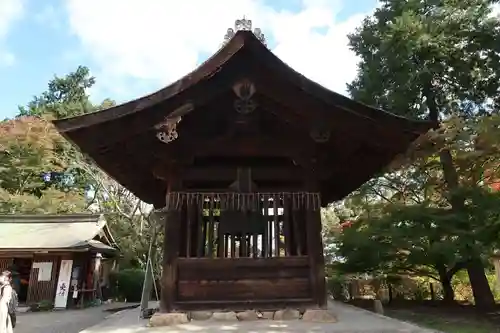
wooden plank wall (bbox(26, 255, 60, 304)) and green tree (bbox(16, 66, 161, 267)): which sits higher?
green tree (bbox(16, 66, 161, 267))

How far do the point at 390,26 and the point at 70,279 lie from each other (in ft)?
53.1

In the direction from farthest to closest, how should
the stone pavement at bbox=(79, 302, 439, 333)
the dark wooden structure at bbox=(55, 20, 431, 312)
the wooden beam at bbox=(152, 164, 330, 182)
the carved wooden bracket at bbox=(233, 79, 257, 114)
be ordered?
the wooden beam at bbox=(152, 164, 330, 182) → the carved wooden bracket at bbox=(233, 79, 257, 114) → the dark wooden structure at bbox=(55, 20, 431, 312) → the stone pavement at bbox=(79, 302, 439, 333)

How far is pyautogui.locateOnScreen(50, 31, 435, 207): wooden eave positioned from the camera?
4754mm

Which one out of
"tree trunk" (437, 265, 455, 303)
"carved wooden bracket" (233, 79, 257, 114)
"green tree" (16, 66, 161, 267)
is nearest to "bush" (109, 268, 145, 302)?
"green tree" (16, 66, 161, 267)

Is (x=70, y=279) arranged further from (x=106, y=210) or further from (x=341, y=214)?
(x=341, y=214)

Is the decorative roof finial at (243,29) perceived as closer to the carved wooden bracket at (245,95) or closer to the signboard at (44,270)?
the carved wooden bracket at (245,95)

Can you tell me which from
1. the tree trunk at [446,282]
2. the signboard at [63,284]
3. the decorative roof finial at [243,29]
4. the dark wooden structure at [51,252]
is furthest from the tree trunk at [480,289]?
the signboard at [63,284]

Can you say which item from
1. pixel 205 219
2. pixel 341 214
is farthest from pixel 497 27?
pixel 341 214

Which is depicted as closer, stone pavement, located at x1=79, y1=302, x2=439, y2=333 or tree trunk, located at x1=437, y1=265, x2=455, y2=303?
stone pavement, located at x1=79, y1=302, x2=439, y2=333

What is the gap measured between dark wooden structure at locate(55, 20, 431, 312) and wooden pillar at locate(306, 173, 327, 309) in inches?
0.5

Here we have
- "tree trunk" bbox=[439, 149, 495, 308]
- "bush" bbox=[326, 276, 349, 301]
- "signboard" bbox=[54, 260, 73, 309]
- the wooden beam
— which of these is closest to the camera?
the wooden beam

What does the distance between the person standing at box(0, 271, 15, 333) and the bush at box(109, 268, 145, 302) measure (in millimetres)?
13770

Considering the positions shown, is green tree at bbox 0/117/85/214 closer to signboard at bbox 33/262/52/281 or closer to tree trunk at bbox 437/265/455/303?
signboard at bbox 33/262/52/281

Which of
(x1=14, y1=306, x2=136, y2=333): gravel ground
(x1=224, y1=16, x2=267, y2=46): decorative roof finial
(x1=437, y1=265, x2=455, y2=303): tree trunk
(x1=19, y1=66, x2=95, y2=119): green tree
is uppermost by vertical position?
(x1=19, y1=66, x2=95, y2=119): green tree
